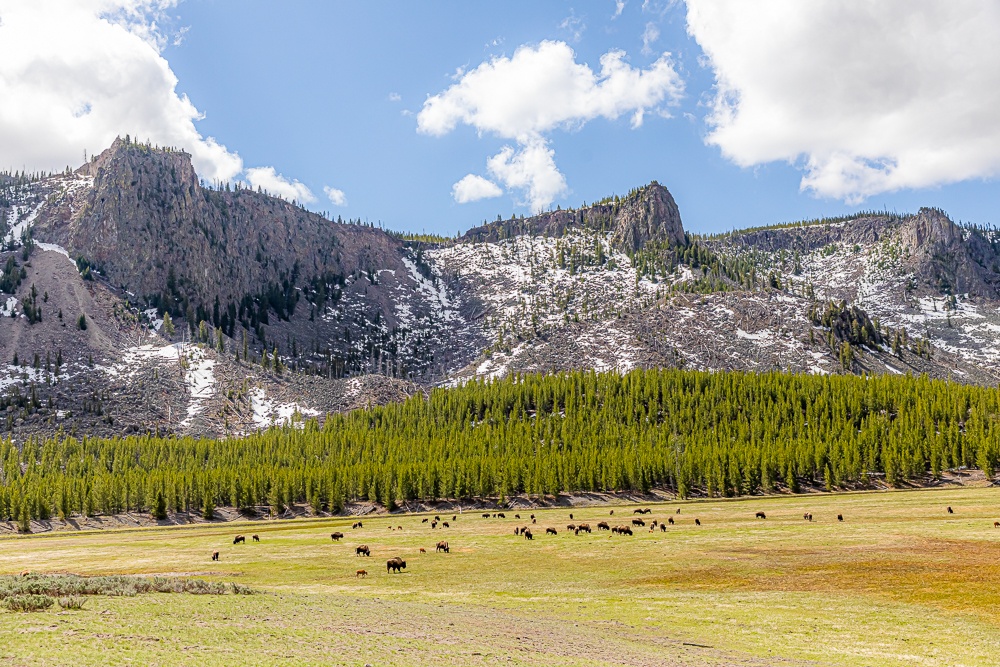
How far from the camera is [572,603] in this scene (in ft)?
124

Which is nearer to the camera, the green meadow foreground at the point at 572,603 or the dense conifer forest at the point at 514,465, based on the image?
the green meadow foreground at the point at 572,603

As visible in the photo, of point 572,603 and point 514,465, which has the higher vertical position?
point 572,603

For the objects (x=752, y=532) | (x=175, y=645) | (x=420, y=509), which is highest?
(x=175, y=645)

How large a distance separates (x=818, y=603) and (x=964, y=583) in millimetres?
11104

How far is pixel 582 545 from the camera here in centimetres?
6397

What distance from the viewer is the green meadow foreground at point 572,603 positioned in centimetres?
2341

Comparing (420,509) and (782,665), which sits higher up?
(782,665)

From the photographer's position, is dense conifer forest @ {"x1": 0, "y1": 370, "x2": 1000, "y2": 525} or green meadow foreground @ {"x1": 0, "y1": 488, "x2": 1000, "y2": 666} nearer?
green meadow foreground @ {"x1": 0, "y1": 488, "x2": 1000, "y2": 666}

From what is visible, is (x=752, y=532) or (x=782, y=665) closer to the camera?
(x=782, y=665)

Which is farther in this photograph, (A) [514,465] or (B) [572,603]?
(A) [514,465]

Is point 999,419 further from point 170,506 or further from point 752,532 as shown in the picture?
point 170,506

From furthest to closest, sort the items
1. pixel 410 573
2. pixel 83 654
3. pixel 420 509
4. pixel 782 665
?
pixel 420 509, pixel 410 573, pixel 782 665, pixel 83 654

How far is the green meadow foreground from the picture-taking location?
76.8ft

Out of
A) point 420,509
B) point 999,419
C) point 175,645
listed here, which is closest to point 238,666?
point 175,645
